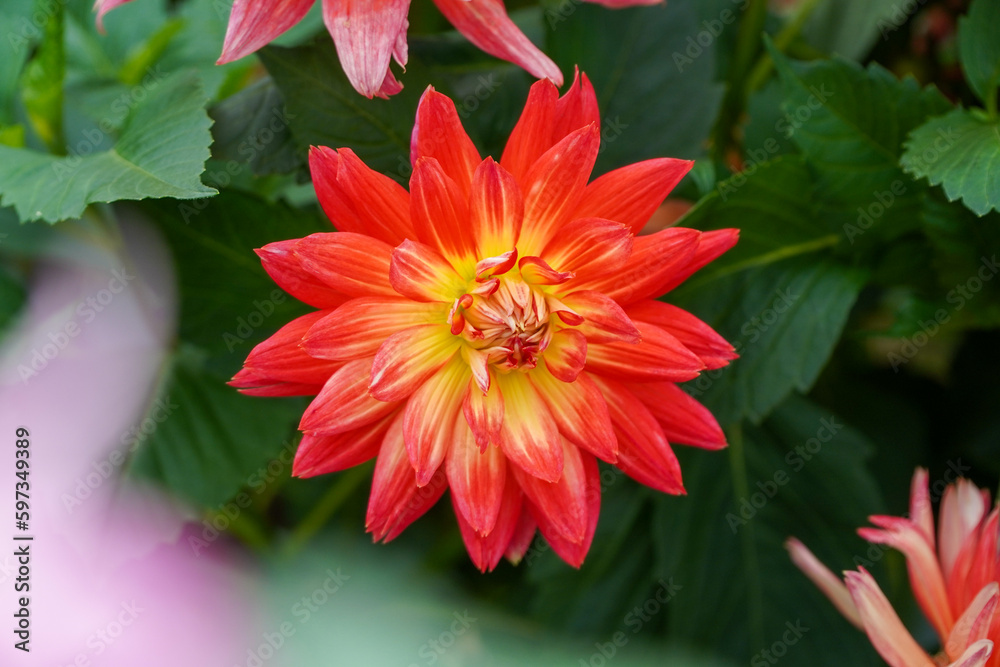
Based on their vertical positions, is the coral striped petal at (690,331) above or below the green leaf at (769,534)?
above

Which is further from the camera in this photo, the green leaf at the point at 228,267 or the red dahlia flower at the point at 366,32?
the green leaf at the point at 228,267

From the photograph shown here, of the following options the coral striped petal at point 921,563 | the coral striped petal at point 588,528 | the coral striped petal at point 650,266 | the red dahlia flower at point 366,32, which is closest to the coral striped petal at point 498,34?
the red dahlia flower at point 366,32

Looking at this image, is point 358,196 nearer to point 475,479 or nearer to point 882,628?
point 475,479

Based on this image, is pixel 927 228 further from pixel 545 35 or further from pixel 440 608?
pixel 440 608

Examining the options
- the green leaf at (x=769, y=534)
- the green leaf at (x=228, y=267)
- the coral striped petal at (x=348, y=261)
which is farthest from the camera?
the green leaf at (x=769, y=534)

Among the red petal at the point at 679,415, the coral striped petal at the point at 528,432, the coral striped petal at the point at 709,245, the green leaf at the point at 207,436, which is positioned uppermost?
the coral striped petal at the point at 709,245

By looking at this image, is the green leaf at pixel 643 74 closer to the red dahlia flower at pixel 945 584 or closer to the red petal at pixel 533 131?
the red petal at pixel 533 131

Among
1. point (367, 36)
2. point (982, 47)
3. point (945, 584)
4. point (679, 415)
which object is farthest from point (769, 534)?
point (367, 36)
